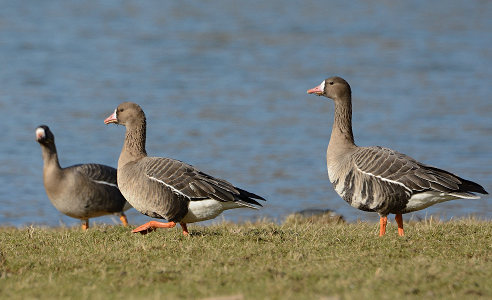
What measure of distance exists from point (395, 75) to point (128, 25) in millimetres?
16582

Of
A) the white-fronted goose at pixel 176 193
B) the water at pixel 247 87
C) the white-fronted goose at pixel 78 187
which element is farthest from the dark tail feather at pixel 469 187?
the water at pixel 247 87

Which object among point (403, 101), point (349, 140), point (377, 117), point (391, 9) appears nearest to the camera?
point (349, 140)

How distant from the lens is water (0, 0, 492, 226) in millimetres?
20766

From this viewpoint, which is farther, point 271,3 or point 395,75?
point 271,3

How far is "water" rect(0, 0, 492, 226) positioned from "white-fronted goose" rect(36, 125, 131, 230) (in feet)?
9.79

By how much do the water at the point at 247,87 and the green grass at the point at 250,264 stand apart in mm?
6429

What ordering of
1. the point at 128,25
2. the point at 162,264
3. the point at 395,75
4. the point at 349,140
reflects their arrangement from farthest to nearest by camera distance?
the point at 128,25, the point at 395,75, the point at 349,140, the point at 162,264

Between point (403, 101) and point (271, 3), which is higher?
point (271, 3)

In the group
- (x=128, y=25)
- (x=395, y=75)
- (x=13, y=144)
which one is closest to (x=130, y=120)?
(x=13, y=144)

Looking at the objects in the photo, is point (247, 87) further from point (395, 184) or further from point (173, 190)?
point (395, 184)

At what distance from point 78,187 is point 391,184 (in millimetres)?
5295

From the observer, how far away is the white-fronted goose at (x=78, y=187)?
12664 millimetres

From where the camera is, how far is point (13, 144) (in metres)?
23.0

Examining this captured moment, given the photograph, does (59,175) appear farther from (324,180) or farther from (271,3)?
(271,3)
